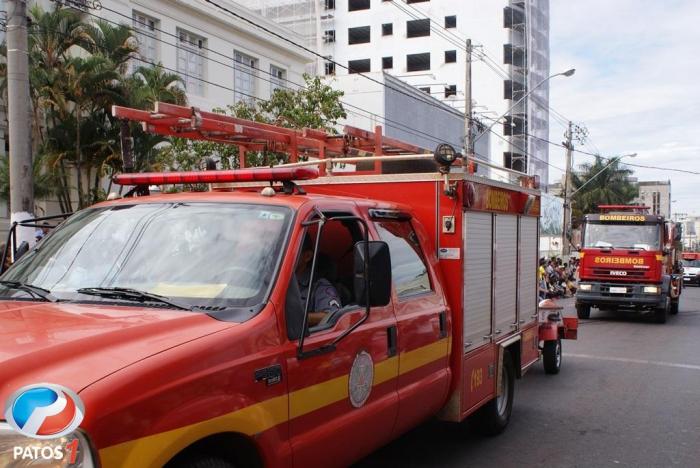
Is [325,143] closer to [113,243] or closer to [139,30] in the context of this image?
[113,243]

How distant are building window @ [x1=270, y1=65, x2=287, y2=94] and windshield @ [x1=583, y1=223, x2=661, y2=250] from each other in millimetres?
13408

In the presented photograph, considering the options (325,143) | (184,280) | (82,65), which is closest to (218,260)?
(184,280)

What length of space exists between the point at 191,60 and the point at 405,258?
64.4ft

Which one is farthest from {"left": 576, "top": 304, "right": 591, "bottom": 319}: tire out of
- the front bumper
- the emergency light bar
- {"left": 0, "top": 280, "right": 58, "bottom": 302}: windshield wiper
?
{"left": 0, "top": 280, "right": 58, "bottom": 302}: windshield wiper

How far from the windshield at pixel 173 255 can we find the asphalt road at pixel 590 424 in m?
2.67

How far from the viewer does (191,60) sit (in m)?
22.6

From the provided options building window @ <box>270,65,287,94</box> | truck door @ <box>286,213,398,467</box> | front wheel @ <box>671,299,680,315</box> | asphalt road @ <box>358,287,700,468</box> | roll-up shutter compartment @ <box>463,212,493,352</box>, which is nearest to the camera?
truck door @ <box>286,213,398,467</box>

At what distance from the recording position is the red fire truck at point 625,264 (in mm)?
16891

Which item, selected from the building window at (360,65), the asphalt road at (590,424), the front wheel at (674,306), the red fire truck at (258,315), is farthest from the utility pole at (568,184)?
the red fire truck at (258,315)

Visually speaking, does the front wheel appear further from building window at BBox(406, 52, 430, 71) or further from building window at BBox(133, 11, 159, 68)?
building window at BBox(406, 52, 430, 71)

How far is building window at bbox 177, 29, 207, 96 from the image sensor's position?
22156 millimetres

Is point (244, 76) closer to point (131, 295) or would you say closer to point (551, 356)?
point (551, 356)

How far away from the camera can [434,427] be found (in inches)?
257

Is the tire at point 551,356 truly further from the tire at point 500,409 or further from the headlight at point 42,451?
the headlight at point 42,451
